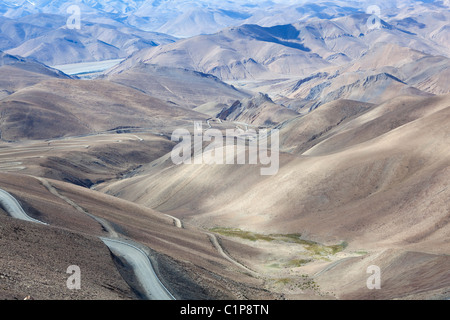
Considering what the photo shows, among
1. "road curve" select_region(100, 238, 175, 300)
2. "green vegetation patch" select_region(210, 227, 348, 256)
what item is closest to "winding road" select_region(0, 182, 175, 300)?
"road curve" select_region(100, 238, 175, 300)

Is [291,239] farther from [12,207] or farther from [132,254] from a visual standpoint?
[12,207]

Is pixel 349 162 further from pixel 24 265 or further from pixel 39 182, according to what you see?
pixel 24 265

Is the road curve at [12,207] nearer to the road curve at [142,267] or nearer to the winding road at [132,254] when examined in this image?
the winding road at [132,254]

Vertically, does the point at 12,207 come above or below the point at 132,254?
above

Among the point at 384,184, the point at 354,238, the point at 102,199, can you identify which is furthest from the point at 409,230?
the point at 102,199

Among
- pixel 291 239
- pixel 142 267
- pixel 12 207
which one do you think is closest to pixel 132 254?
pixel 142 267

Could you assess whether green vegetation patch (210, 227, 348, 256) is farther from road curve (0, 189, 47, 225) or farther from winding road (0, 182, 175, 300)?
road curve (0, 189, 47, 225)

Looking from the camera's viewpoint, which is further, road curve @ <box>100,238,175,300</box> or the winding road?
the winding road
